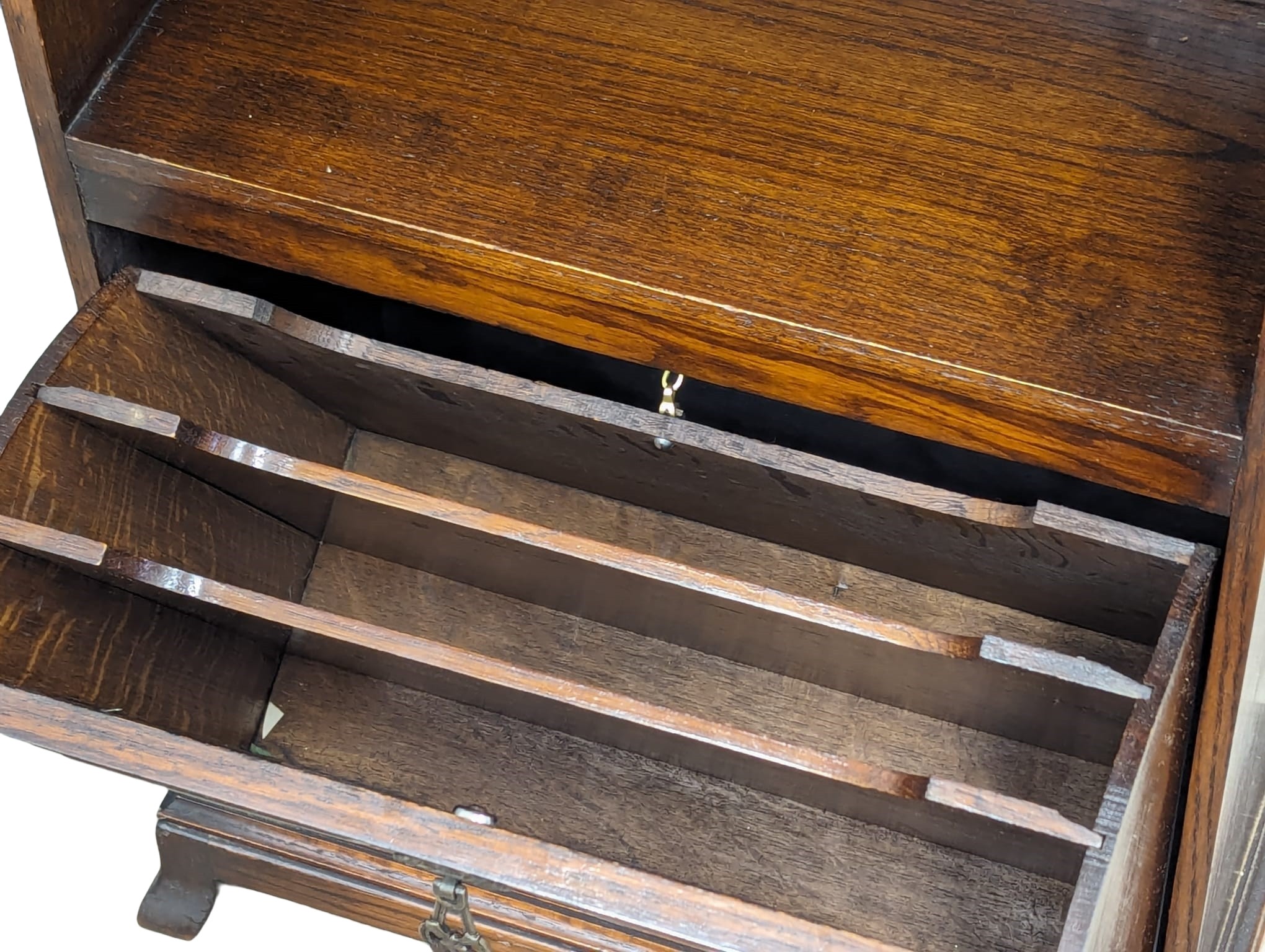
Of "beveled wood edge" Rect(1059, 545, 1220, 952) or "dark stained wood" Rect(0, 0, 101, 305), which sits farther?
"dark stained wood" Rect(0, 0, 101, 305)

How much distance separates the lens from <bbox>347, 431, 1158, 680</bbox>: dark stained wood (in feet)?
3.06

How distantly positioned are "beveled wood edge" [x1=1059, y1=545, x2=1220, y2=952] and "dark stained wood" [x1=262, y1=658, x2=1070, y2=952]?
18 cm

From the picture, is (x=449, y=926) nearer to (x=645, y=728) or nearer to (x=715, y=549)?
(x=645, y=728)

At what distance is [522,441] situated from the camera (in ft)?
3.08

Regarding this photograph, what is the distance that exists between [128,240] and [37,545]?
24 cm

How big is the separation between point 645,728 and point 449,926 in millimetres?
Answer: 180

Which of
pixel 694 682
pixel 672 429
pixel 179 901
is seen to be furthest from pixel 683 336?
pixel 179 901

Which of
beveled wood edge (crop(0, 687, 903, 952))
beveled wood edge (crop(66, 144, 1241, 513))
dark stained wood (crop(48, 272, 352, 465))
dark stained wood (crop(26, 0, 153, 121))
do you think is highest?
dark stained wood (crop(26, 0, 153, 121))

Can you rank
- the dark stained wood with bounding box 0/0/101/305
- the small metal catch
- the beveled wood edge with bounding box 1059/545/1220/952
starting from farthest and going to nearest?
the small metal catch
the dark stained wood with bounding box 0/0/101/305
the beveled wood edge with bounding box 1059/545/1220/952

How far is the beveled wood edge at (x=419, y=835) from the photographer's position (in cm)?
65

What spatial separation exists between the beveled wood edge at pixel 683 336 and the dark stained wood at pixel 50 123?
1cm

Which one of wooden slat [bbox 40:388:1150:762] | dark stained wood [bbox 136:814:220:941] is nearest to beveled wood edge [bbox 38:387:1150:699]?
wooden slat [bbox 40:388:1150:762]

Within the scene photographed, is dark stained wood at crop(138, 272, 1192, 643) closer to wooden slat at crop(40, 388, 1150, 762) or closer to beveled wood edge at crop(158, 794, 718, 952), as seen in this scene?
wooden slat at crop(40, 388, 1150, 762)

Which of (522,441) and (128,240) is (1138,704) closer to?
(522,441)
